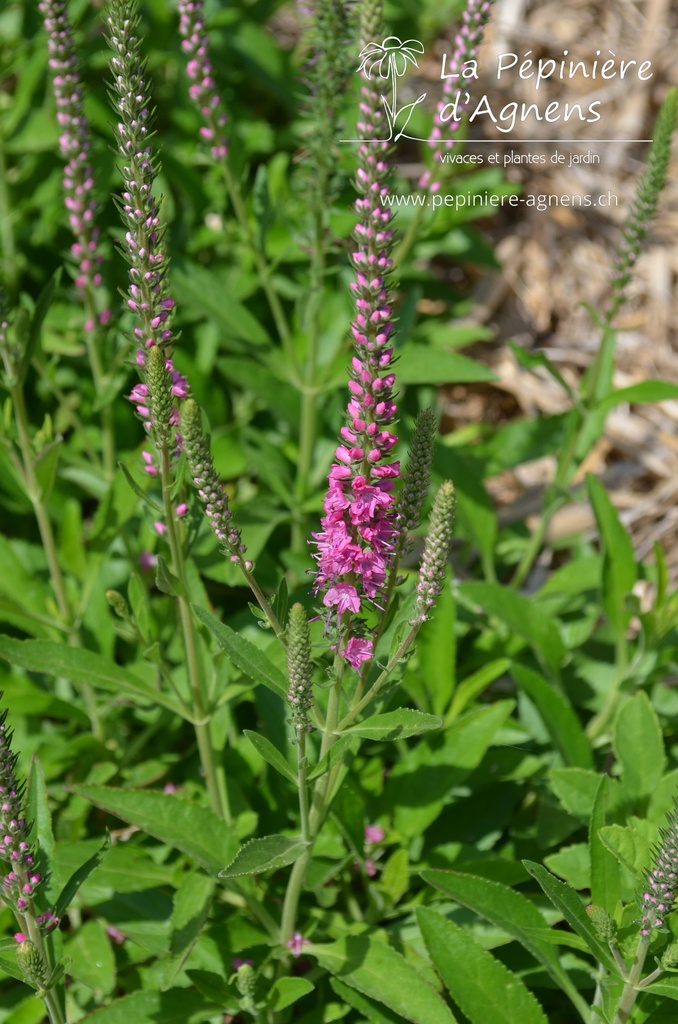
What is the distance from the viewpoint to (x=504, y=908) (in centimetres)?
345

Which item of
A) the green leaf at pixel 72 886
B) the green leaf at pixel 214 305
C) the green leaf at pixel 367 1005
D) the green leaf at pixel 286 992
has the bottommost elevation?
the green leaf at pixel 367 1005

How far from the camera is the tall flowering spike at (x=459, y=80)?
4.02 m

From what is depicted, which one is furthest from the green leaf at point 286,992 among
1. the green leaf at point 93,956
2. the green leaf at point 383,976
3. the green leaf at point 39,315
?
the green leaf at point 39,315

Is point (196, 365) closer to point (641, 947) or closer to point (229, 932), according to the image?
point (229, 932)

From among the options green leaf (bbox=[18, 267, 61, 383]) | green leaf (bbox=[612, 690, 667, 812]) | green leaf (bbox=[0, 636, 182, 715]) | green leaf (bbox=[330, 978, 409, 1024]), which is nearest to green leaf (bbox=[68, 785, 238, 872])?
green leaf (bbox=[0, 636, 182, 715])

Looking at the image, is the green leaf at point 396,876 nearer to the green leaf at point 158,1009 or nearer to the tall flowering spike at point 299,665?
the green leaf at point 158,1009

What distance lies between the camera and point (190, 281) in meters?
5.08

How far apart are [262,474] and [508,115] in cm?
434

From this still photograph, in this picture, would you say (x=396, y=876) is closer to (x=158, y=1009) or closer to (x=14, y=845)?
(x=158, y=1009)

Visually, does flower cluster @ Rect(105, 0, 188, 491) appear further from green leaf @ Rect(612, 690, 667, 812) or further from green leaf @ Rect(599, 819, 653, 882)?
green leaf @ Rect(612, 690, 667, 812)

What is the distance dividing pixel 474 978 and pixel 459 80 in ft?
10.8

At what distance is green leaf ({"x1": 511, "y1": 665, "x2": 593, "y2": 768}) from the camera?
163 inches

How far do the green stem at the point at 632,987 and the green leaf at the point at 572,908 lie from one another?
0.06 meters

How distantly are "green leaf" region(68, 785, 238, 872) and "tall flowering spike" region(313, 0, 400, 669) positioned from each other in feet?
3.67
